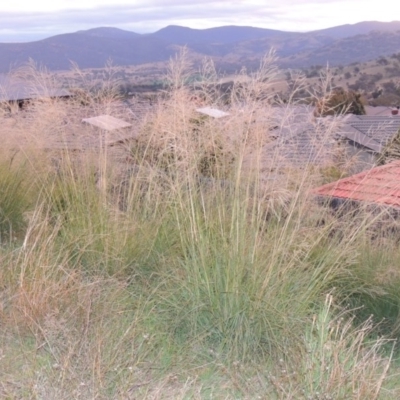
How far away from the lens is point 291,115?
134 inches

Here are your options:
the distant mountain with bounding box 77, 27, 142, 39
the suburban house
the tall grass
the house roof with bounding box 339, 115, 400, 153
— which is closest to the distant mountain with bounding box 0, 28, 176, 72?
the distant mountain with bounding box 77, 27, 142, 39

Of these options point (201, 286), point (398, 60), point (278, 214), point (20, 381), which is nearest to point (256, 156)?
point (278, 214)

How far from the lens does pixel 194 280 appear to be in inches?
109

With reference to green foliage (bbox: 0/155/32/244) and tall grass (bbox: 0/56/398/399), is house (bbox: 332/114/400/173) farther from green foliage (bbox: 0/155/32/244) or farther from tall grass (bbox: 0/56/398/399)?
green foliage (bbox: 0/155/32/244)

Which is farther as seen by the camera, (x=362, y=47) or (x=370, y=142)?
(x=362, y=47)

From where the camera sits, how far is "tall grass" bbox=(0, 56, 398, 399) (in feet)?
7.07

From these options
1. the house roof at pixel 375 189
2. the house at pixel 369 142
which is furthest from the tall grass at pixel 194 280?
the house at pixel 369 142

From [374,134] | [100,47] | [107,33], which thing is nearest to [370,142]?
[374,134]

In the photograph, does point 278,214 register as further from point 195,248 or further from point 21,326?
point 21,326

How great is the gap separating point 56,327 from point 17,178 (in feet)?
6.95

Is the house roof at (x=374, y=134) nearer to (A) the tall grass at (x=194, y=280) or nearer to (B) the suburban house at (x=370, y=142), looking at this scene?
(B) the suburban house at (x=370, y=142)

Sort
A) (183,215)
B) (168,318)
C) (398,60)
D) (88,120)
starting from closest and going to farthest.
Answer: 1. (168,318)
2. (183,215)
3. (88,120)
4. (398,60)

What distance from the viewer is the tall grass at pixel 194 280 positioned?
215 centimetres

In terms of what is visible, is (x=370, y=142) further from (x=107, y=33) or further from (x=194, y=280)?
(x=107, y=33)
